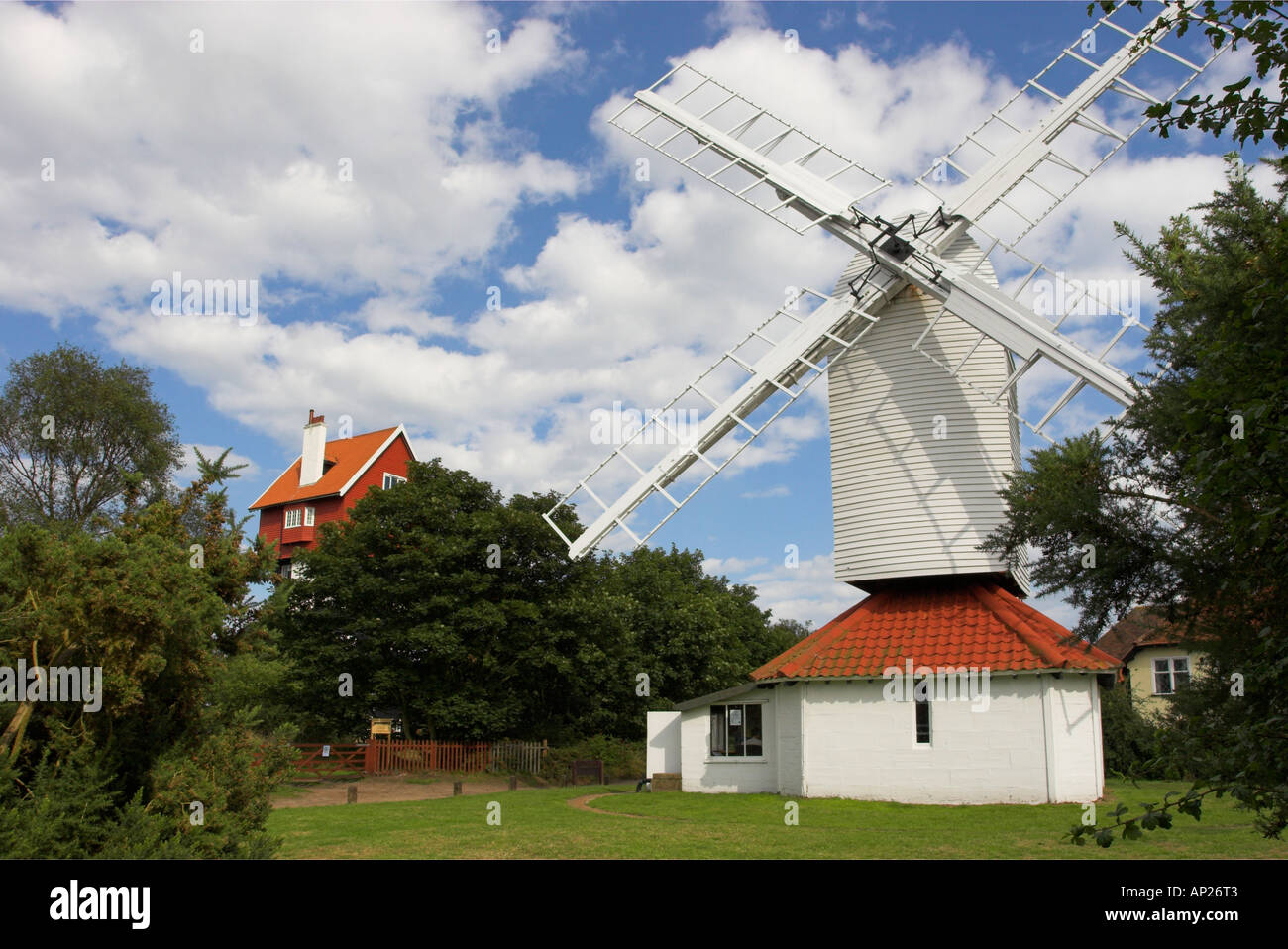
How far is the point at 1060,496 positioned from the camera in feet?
39.1

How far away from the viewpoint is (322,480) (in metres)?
52.5

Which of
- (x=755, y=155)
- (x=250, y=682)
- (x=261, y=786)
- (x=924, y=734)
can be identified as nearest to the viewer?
(x=261, y=786)

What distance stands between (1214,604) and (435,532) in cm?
2776

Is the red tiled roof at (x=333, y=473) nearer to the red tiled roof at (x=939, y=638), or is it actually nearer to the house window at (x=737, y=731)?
the house window at (x=737, y=731)

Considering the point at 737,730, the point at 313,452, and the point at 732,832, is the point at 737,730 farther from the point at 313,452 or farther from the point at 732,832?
the point at 313,452

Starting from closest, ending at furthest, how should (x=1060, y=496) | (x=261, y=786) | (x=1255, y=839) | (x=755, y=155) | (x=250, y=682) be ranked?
(x=261, y=786) → (x=250, y=682) → (x=1060, y=496) → (x=1255, y=839) → (x=755, y=155)

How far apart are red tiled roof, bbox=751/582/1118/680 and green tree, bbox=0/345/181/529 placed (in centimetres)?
2558

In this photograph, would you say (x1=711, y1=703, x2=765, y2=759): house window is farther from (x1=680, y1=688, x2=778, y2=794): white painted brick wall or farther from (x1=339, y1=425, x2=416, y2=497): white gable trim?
(x1=339, y1=425, x2=416, y2=497): white gable trim

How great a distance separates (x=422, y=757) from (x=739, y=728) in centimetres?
1174

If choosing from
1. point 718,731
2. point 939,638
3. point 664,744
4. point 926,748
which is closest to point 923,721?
point 926,748

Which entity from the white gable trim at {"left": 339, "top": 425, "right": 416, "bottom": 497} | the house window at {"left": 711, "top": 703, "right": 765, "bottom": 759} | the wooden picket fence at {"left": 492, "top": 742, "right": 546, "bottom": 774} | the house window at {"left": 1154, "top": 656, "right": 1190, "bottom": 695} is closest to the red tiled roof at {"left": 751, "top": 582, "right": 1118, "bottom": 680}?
the house window at {"left": 711, "top": 703, "right": 765, "bottom": 759}

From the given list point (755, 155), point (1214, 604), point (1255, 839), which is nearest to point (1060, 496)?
point (1214, 604)

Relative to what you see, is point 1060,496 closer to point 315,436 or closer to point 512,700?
point 512,700

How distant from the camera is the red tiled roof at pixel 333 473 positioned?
169ft
